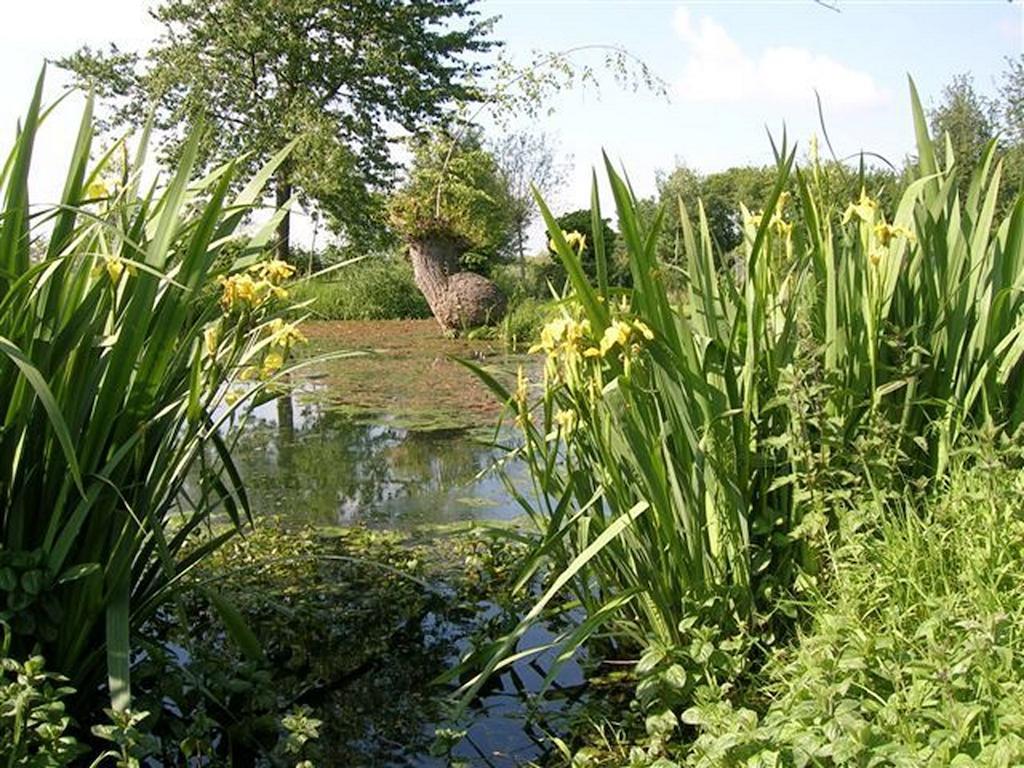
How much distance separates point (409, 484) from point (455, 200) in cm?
989

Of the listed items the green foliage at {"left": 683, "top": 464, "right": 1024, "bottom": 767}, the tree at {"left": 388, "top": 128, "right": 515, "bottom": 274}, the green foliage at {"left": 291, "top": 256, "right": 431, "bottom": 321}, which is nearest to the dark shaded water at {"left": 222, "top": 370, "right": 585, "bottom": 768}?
the green foliage at {"left": 683, "top": 464, "right": 1024, "bottom": 767}

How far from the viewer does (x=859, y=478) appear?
1880 mm

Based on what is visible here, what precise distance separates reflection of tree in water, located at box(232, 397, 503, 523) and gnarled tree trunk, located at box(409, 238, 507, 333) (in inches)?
201

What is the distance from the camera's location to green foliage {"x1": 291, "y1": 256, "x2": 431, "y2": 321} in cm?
1370

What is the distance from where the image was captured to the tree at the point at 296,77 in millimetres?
17500

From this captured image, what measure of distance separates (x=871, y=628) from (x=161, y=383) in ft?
4.33

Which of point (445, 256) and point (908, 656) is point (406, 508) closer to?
point (908, 656)

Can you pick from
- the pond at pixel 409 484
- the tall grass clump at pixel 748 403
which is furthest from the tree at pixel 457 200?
the tall grass clump at pixel 748 403

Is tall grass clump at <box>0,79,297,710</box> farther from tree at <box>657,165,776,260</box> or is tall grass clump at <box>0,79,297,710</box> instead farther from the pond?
tree at <box>657,165,776,260</box>

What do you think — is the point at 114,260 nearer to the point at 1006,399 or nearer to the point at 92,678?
the point at 92,678

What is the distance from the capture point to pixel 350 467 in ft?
13.8

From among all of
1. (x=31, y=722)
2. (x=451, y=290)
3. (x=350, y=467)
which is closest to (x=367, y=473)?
(x=350, y=467)

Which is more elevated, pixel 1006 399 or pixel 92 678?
pixel 1006 399

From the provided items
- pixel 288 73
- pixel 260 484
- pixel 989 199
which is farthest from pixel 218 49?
pixel 989 199
